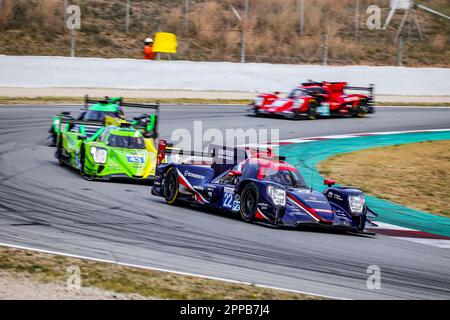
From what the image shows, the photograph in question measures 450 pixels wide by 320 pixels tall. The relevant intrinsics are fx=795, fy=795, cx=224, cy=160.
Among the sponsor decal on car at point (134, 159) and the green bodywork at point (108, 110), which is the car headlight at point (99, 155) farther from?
the green bodywork at point (108, 110)

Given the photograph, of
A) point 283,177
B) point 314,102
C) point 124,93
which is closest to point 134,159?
point 283,177

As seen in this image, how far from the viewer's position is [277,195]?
11.5 meters

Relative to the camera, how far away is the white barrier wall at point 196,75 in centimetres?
2725

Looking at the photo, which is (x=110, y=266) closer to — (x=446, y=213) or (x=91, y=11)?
(x=446, y=213)

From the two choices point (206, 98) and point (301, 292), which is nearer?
point (301, 292)

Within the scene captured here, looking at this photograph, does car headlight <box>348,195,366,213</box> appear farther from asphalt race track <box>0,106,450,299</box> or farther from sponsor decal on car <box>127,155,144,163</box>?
sponsor decal on car <box>127,155,144,163</box>

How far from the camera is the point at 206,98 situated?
29.4m

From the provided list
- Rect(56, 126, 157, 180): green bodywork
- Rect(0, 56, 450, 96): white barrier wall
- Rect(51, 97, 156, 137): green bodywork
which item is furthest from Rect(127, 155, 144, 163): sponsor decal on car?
Rect(0, 56, 450, 96): white barrier wall

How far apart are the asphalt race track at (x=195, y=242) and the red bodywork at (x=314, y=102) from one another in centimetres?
1160

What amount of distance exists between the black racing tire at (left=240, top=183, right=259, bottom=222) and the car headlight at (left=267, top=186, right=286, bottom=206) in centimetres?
24

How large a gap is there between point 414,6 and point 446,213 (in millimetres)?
32147

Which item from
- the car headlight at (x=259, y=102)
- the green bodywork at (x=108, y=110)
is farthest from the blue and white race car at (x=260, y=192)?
the car headlight at (x=259, y=102)

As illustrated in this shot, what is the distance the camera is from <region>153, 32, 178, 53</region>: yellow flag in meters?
32.1
